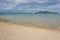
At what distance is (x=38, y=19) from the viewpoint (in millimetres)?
1585

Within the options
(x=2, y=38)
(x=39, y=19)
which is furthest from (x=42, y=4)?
(x=2, y=38)

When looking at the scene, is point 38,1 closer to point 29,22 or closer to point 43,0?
point 43,0

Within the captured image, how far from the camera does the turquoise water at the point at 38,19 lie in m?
1.50

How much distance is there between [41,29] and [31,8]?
1.03 ft

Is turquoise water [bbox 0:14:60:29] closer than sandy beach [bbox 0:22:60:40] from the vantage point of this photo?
No

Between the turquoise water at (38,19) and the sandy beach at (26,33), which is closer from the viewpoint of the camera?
the sandy beach at (26,33)

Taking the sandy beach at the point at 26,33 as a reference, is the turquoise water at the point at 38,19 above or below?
above

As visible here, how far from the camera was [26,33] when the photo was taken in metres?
1.33

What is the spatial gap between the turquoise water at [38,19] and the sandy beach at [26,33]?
12cm

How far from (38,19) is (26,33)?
0.32 metres

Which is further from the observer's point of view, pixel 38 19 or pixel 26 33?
pixel 38 19

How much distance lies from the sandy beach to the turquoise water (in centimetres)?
12

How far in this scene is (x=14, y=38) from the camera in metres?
1.25

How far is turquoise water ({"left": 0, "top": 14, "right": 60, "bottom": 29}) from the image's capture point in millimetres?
1500
